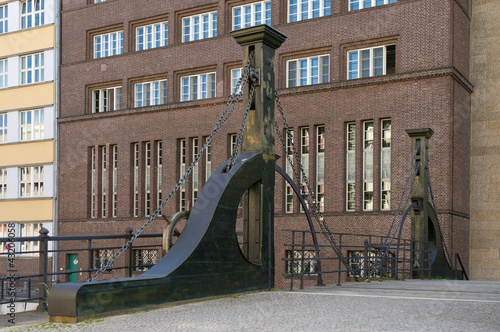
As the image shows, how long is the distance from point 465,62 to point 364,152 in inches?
238

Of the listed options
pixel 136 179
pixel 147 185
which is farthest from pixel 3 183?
pixel 147 185

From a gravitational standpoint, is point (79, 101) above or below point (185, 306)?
above

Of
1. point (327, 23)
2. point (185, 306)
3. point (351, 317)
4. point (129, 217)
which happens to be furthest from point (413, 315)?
point (129, 217)

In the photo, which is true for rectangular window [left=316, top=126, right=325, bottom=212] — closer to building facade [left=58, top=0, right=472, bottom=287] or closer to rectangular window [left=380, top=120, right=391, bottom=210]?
building facade [left=58, top=0, right=472, bottom=287]

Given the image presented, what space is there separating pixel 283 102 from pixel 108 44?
1212 cm

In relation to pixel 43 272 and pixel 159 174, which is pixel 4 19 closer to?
pixel 159 174

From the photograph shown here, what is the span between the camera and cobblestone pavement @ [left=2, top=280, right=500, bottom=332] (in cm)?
757

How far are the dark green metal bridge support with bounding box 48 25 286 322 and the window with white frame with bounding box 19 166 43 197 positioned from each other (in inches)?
1207

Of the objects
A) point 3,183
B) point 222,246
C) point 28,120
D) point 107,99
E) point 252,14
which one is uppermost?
point 252,14

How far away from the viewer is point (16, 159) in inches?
1623

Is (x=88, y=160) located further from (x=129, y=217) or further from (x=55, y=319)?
(x=55, y=319)

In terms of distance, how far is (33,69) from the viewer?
41.2m

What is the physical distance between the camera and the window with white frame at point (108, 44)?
38500 millimetres

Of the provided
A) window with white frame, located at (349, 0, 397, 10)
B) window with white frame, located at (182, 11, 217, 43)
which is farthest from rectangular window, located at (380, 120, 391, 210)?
window with white frame, located at (182, 11, 217, 43)
